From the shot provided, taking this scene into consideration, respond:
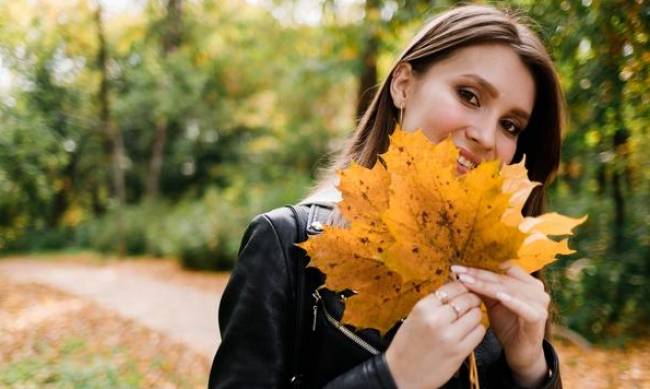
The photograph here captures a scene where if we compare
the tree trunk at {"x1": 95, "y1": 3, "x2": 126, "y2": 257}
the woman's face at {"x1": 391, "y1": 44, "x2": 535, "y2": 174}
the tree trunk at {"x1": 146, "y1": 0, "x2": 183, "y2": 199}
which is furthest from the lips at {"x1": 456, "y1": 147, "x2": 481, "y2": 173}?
the tree trunk at {"x1": 146, "y1": 0, "x2": 183, "y2": 199}

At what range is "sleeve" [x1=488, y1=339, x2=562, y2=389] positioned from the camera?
1.13 metres

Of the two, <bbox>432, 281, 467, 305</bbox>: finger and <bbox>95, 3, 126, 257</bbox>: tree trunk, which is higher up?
<bbox>432, 281, 467, 305</bbox>: finger

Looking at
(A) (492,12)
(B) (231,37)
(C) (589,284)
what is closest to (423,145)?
(A) (492,12)

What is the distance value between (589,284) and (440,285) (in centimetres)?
559

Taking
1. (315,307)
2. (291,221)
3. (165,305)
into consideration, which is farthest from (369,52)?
(315,307)

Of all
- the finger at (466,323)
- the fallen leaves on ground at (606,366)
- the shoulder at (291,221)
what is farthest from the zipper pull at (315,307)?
the fallen leaves on ground at (606,366)

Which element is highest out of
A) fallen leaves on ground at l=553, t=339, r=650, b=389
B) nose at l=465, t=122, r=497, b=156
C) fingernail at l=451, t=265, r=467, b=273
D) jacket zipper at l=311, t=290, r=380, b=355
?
nose at l=465, t=122, r=497, b=156

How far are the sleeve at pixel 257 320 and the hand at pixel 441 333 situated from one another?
30 centimetres

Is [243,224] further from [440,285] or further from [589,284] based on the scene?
[440,285]

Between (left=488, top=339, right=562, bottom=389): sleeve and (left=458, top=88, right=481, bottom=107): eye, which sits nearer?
(left=488, top=339, right=562, bottom=389): sleeve

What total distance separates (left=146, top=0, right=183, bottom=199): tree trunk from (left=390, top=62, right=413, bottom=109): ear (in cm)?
1554

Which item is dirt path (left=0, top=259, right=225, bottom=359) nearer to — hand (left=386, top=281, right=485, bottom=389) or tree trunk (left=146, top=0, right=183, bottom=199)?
tree trunk (left=146, top=0, right=183, bottom=199)

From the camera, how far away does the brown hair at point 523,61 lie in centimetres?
131

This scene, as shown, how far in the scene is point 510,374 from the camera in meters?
1.15
